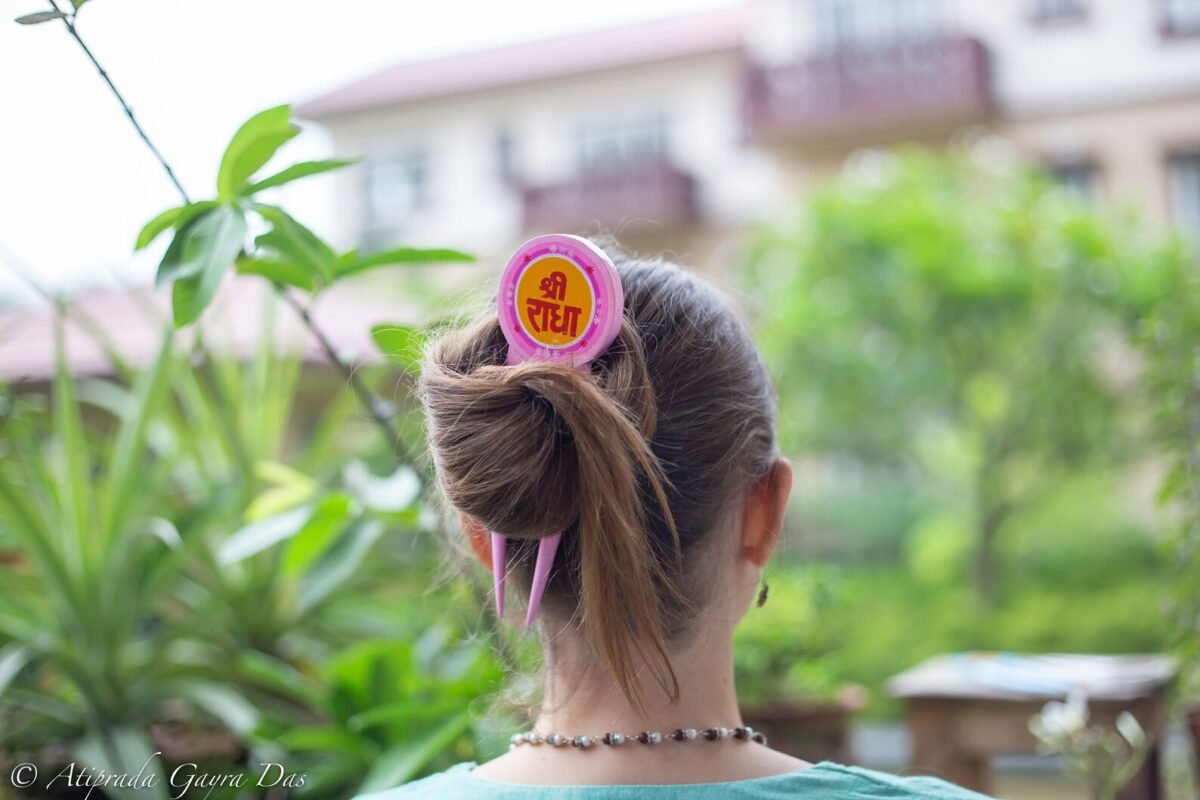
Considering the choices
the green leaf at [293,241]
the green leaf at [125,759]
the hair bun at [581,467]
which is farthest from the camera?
the green leaf at [125,759]

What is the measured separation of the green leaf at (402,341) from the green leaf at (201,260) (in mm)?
169

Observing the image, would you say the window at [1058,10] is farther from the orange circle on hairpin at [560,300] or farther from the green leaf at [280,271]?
the orange circle on hairpin at [560,300]

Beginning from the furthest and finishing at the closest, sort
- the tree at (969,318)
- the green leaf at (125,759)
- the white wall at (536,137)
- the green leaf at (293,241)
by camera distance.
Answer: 1. the white wall at (536,137)
2. the tree at (969,318)
3. the green leaf at (125,759)
4. the green leaf at (293,241)

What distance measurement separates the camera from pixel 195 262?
95cm

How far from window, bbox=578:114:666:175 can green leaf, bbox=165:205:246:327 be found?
1004 cm

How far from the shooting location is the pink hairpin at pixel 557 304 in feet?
2.67

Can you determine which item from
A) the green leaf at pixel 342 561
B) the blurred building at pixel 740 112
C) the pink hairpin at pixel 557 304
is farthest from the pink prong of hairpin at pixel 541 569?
the blurred building at pixel 740 112

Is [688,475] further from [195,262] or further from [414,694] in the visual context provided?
[414,694]

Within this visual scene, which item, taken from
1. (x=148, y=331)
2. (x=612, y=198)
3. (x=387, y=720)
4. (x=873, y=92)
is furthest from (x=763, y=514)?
(x=612, y=198)

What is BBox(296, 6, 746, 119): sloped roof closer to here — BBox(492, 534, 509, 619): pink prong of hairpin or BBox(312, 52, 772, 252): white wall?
BBox(312, 52, 772, 252): white wall

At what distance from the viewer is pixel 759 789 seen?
0.81 meters

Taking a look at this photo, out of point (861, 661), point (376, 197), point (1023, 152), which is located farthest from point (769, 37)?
point (861, 661)

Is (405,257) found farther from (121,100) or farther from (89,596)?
(89,596)

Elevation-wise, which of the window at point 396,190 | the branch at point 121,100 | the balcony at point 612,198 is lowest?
the branch at point 121,100
